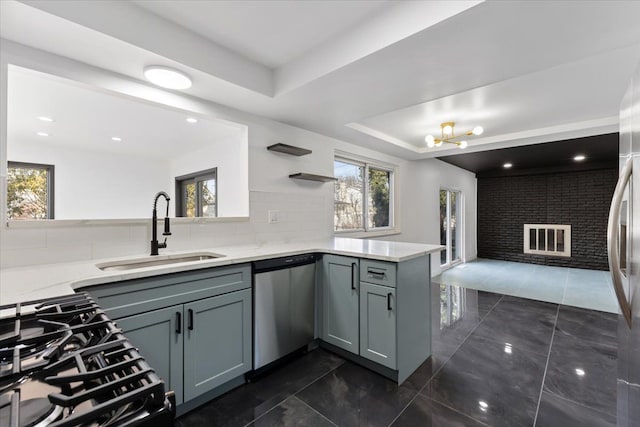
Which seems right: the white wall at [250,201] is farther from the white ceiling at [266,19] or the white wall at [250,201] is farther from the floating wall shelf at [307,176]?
the white ceiling at [266,19]

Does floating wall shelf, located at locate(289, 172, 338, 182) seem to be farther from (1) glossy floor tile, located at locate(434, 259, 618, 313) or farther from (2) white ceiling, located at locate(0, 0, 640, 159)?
(1) glossy floor tile, located at locate(434, 259, 618, 313)

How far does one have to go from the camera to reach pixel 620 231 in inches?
43.6

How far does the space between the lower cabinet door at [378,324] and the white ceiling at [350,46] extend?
62.4 inches

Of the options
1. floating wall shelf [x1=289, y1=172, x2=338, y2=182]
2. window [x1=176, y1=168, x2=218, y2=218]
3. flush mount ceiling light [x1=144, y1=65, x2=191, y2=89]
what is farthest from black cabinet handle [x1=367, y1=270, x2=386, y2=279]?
window [x1=176, y1=168, x2=218, y2=218]

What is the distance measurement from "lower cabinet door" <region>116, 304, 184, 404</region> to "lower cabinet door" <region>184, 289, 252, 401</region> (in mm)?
41

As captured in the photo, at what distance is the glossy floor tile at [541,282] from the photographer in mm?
3969

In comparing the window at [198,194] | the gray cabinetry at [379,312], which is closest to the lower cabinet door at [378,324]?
the gray cabinetry at [379,312]

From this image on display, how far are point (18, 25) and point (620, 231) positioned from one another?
3017 millimetres

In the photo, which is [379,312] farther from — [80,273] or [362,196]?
[362,196]

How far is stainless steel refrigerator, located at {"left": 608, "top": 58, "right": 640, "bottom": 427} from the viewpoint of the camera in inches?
34.5

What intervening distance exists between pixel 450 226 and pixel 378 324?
5231 mm

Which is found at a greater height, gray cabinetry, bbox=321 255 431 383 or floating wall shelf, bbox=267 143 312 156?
floating wall shelf, bbox=267 143 312 156

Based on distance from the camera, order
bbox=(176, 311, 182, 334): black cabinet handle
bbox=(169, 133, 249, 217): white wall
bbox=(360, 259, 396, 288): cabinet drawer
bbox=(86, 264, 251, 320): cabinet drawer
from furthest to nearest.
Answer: bbox=(169, 133, 249, 217): white wall, bbox=(360, 259, 396, 288): cabinet drawer, bbox=(176, 311, 182, 334): black cabinet handle, bbox=(86, 264, 251, 320): cabinet drawer

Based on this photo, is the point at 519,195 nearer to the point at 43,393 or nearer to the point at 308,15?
the point at 308,15
